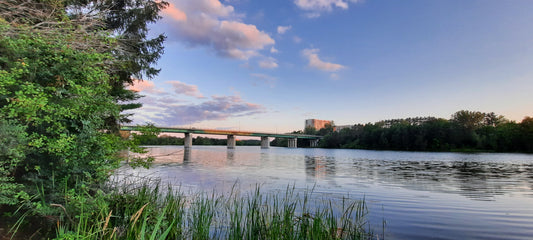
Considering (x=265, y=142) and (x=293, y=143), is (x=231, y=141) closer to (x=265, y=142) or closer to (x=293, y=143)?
(x=265, y=142)

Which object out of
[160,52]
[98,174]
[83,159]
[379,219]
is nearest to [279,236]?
[98,174]

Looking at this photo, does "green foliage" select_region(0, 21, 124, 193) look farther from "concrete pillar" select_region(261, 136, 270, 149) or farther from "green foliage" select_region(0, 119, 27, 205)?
"concrete pillar" select_region(261, 136, 270, 149)

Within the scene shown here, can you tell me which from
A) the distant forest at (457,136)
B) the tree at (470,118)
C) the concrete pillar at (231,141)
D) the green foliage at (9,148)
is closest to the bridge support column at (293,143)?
the distant forest at (457,136)

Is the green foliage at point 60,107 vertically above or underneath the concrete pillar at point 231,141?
above

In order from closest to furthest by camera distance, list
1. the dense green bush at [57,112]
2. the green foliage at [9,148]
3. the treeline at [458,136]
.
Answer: the green foliage at [9,148], the dense green bush at [57,112], the treeline at [458,136]

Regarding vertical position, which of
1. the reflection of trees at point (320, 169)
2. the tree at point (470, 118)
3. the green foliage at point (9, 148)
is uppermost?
the tree at point (470, 118)

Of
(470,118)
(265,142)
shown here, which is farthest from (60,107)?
(470,118)

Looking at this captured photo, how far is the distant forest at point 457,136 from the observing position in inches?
3629

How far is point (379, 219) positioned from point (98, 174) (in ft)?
30.2

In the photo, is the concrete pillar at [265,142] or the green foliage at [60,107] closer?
the green foliage at [60,107]

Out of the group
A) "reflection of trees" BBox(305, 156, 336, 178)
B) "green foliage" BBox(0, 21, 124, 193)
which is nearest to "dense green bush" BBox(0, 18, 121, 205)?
"green foliage" BBox(0, 21, 124, 193)

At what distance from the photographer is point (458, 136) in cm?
10338

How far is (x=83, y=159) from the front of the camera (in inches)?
225

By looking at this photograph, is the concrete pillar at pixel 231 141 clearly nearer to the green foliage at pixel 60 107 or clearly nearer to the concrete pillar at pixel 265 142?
the concrete pillar at pixel 265 142
